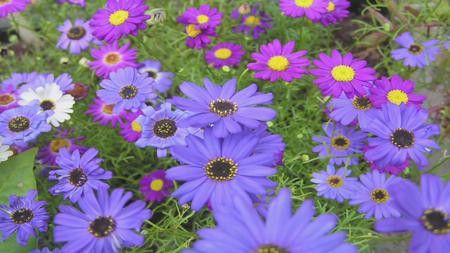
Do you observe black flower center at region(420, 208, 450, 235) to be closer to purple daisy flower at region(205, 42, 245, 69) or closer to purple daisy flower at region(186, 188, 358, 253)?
purple daisy flower at region(186, 188, 358, 253)

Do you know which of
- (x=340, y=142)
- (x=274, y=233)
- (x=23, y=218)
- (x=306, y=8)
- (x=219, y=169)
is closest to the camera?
(x=274, y=233)

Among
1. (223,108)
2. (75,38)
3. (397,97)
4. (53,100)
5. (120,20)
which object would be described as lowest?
(223,108)

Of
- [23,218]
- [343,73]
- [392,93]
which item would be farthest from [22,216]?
[392,93]

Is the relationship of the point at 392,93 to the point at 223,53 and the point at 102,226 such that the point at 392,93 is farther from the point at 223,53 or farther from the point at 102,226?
the point at 102,226

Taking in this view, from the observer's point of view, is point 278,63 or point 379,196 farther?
point 278,63

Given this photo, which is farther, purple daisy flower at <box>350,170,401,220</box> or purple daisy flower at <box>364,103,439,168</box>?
purple daisy flower at <box>350,170,401,220</box>

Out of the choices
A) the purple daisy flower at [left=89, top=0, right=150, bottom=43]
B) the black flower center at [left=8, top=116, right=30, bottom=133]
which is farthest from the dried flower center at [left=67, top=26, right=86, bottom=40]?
the black flower center at [left=8, top=116, right=30, bottom=133]

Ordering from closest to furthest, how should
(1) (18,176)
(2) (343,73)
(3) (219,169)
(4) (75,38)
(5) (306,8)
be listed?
(3) (219,169)
(2) (343,73)
(1) (18,176)
(5) (306,8)
(4) (75,38)

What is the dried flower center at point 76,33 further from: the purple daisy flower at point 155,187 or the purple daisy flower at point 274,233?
the purple daisy flower at point 274,233
